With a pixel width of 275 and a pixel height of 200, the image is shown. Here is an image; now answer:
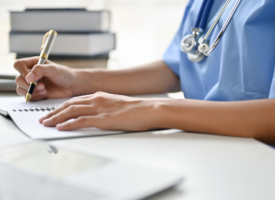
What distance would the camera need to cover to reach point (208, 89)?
907 millimetres

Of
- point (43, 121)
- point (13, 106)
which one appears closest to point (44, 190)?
point (43, 121)

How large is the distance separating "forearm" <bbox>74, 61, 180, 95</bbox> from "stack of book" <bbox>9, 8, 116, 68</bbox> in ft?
1.09

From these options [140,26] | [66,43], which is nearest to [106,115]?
[66,43]

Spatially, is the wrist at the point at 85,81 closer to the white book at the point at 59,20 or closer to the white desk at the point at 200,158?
the white desk at the point at 200,158

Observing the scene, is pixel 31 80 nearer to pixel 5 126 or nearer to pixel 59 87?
pixel 59 87

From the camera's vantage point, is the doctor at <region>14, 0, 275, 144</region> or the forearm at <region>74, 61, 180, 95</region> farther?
the forearm at <region>74, 61, 180, 95</region>

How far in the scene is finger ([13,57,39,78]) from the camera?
3.01ft

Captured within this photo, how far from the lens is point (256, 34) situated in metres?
0.72

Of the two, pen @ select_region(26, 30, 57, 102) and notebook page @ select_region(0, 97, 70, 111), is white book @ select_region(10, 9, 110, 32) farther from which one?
Result: notebook page @ select_region(0, 97, 70, 111)

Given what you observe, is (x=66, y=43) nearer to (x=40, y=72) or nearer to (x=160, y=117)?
(x=40, y=72)

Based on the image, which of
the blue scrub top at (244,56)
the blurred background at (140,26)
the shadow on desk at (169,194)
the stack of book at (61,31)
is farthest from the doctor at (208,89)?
the blurred background at (140,26)

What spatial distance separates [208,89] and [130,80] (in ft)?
0.82

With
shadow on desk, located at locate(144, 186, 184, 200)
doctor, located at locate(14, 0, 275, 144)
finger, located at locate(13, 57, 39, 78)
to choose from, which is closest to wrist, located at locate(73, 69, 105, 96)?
doctor, located at locate(14, 0, 275, 144)

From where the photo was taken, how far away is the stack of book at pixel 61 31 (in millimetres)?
1361
